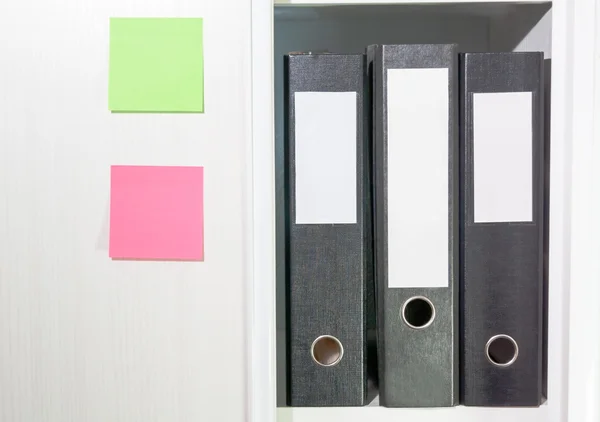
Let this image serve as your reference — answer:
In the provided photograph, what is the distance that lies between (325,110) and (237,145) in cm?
11

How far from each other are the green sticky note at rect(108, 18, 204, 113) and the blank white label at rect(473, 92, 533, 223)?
0.33m

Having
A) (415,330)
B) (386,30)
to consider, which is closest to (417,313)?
(415,330)

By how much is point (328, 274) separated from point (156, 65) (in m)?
0.31

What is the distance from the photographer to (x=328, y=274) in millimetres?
662

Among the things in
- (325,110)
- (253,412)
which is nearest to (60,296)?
(253,412)

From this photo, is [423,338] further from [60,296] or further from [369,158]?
[60,296]

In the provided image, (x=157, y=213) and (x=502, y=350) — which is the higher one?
(x=157, y=213)

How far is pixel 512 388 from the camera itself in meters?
0.66

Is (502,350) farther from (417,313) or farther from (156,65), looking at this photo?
(156,65)

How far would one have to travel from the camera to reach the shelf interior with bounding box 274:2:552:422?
0.70 metres

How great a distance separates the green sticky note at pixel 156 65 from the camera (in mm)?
618

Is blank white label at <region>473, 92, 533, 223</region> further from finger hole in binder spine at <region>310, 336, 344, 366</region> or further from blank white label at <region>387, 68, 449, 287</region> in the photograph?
finger hole in binder spine at <region>310, 336, 344, 366</region>

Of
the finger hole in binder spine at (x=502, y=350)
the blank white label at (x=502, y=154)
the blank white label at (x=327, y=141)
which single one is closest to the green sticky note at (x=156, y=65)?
the blank white label at (x=327, y=141)

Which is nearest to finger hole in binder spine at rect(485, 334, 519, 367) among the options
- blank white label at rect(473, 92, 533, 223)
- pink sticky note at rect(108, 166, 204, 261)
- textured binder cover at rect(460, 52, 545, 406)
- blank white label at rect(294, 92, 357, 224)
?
textured binder cover at rect(460, 52, 545, 406)
